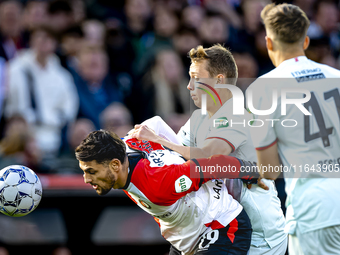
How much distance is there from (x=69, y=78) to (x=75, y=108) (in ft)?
1.81

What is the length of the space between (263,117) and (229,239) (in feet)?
3.58

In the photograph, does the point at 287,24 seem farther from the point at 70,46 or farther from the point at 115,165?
the point at 70,46

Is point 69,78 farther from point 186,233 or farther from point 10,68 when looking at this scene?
point 186,233

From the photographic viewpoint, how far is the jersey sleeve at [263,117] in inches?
119

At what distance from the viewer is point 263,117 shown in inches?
120

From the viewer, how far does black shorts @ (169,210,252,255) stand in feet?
11.3

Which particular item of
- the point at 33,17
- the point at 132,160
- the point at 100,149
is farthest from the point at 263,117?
the point at 33,17

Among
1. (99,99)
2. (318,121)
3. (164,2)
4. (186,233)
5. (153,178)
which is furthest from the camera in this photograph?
(164,2)

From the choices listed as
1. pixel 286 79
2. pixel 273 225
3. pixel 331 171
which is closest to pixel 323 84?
pixel 286 79

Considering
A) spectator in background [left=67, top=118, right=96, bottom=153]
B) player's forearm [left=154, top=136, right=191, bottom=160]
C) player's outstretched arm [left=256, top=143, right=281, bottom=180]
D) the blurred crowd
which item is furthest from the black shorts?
spectator in background [left=67, top=118, right=96, bottom=153]

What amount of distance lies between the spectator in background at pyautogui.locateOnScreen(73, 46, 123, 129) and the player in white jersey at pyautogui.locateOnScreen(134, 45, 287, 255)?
3.36m

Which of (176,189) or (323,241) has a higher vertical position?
(176,189)

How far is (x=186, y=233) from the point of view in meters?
3.55

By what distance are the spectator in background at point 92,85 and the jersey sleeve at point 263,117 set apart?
4.30 metres
